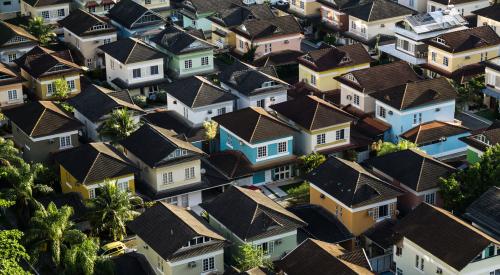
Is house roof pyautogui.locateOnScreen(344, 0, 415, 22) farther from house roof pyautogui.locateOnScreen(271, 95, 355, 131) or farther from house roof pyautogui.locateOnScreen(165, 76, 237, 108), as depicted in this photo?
house roof pyautogui.locateOnScreen(165, 76, 237, 108)

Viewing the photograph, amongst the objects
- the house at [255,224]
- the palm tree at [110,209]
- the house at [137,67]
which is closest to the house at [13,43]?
the house at [137,67]

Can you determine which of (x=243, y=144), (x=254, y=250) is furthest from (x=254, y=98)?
(x=254, y=250)

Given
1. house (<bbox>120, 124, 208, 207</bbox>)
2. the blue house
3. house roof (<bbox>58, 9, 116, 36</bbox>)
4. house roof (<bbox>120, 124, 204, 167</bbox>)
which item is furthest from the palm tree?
house roof (<bbox>58, 9, 116, 36</bbox>)

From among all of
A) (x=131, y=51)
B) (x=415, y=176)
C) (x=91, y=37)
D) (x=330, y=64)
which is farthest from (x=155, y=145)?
(x=91, y=37)

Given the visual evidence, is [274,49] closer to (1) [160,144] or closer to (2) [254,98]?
(2) [254,98]

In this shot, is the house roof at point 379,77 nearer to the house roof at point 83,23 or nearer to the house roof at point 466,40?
the house roof at point 466,40

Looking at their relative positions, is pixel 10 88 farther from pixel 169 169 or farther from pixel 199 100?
pixel 169 169
